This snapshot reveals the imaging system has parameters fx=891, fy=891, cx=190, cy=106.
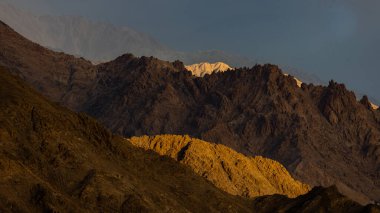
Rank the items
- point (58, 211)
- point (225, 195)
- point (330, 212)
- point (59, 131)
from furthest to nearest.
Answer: point (225, 195) → point (330, 212) → point (59, 131) → point (58, 211)

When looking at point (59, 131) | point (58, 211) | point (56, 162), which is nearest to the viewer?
point (58, 211)

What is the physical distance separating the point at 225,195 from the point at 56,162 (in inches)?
2006

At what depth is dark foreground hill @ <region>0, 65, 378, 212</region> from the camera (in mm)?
121500

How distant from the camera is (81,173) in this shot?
451 feet

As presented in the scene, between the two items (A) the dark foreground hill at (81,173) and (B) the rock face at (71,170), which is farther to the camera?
(A) the dark foreground hill at (81,173)

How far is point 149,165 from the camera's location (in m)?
169

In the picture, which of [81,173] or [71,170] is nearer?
[71,170]

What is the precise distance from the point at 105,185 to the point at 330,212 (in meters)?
50.3

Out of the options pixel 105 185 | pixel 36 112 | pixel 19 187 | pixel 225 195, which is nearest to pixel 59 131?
pixel 36 112

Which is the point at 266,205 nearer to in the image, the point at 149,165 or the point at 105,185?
the point at 149,165

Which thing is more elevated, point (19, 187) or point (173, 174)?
point (173, 174)

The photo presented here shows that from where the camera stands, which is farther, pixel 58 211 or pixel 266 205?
pixel 266 205

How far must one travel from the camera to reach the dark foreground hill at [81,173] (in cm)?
12150

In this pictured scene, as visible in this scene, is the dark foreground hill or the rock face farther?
the dark foreground hill
